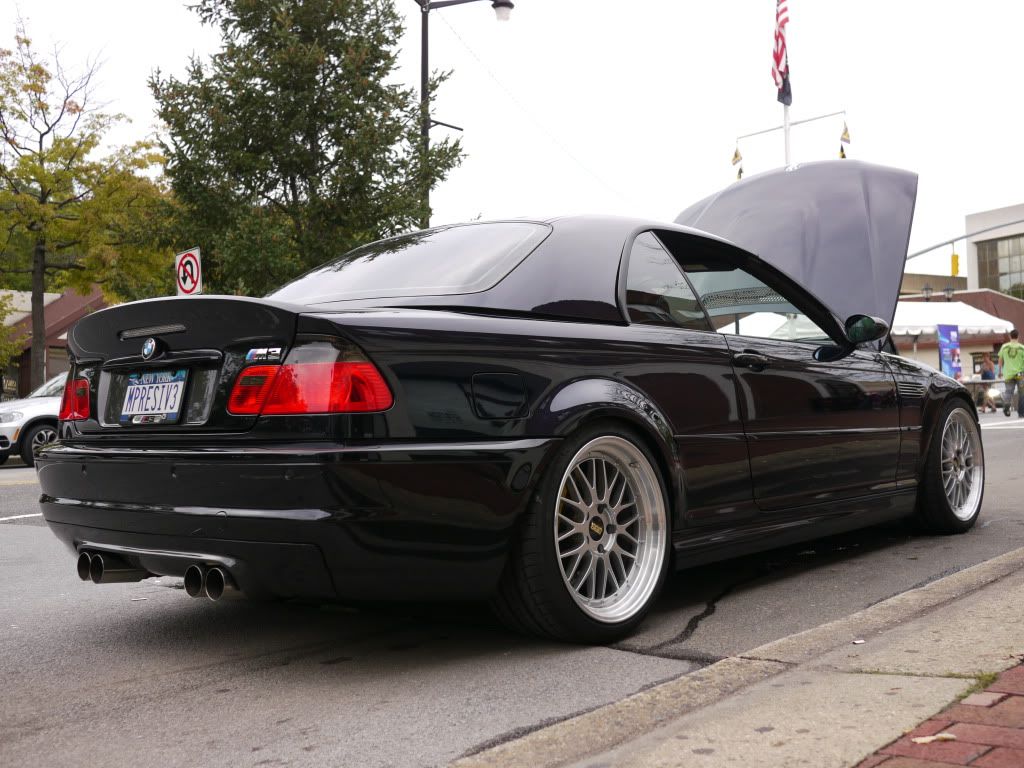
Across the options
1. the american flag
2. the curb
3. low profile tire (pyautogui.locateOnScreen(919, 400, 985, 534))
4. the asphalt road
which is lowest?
the asphalt road

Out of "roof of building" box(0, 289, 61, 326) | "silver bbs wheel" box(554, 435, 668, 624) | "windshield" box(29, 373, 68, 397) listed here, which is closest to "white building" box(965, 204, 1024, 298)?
"roof of building" box(0, 289, 61, 326)

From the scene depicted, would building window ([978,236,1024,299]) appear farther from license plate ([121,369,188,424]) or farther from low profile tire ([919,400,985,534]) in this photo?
license plate ([121,369,188,424])

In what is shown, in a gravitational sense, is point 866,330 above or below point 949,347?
below

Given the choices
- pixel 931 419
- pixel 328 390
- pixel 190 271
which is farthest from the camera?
pixel 190 271

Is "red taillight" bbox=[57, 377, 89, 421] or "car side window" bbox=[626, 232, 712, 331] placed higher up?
"car side window" bbox=[626, 232, 712, 331]

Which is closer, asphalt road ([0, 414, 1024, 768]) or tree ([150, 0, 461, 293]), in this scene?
asphalt road ([0, 414, 1024, 768])

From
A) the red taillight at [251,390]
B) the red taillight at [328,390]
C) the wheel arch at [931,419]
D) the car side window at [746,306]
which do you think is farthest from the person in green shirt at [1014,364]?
the red taillight at [251,390]

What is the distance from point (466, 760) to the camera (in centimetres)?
248

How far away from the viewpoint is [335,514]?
3.03 meters

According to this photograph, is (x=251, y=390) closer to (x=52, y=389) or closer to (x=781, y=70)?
(x=52, y=389)

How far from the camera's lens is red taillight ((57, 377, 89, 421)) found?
3855 millimetres

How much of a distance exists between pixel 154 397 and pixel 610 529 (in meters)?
1.54

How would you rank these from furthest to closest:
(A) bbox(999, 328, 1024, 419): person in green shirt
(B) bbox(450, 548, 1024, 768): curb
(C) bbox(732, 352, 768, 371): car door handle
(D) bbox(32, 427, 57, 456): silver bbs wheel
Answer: (A) bbox(999, 328, 1024, 419): person in green shirt, (D) bbox(32, 427, 57, 456): silver bbs wheel, (C) bbox(732, 352, 768, 371): car door handle, (B) bbox(450, 548, 1024, 768): curb

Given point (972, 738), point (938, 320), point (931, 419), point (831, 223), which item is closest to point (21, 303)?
point (938, 320)
